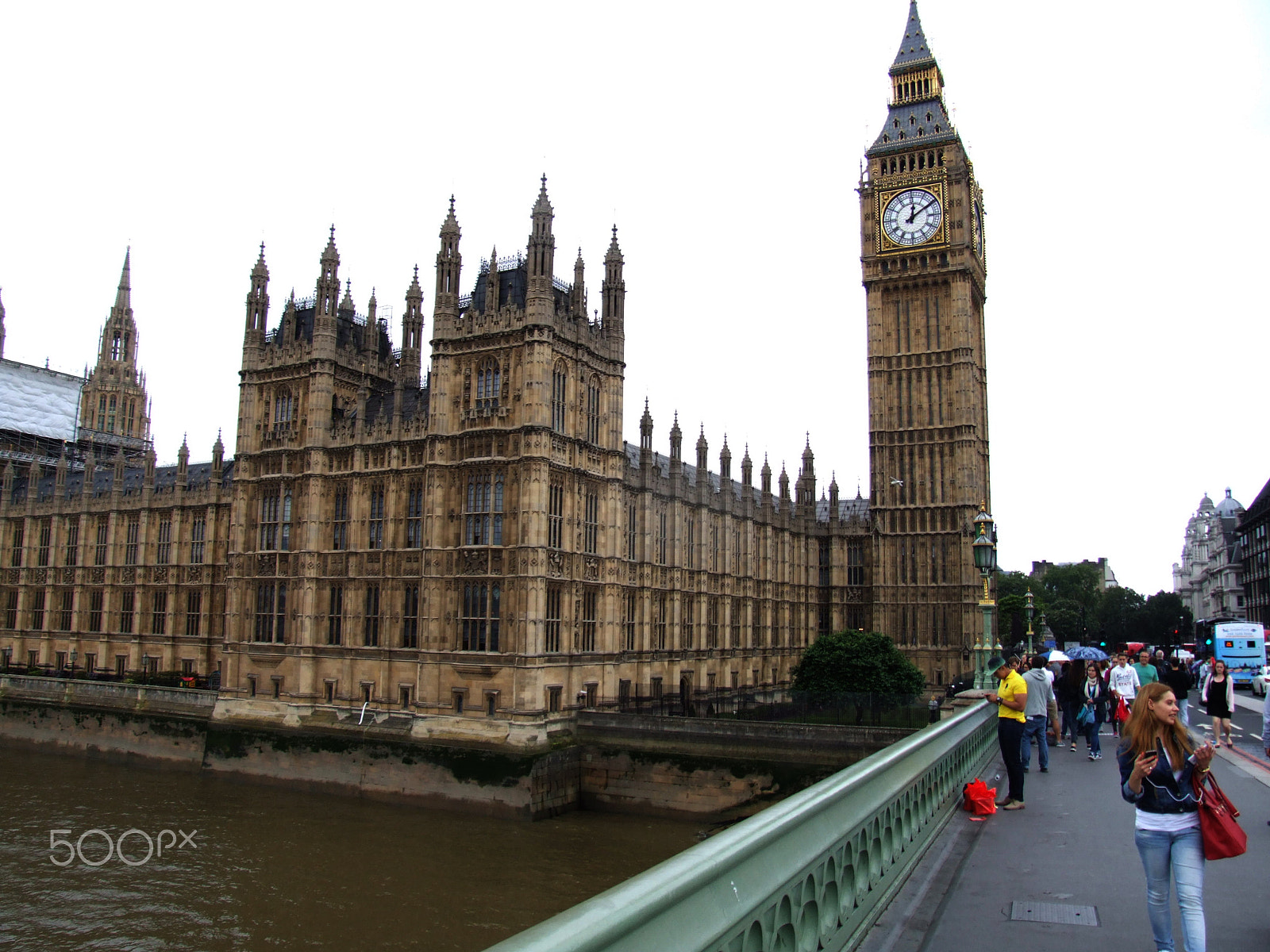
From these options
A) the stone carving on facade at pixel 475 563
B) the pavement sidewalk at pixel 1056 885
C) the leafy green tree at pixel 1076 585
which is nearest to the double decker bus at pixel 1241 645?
Answer: the stone carving on facade at pixel 475 563

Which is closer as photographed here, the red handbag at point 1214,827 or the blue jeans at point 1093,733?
the red handbag at point 1214,827

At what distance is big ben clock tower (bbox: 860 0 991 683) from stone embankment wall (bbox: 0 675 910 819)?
33895mm

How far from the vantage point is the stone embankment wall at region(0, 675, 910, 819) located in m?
36.8

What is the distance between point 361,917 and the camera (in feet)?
88.5

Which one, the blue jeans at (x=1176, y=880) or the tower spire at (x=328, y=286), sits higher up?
the tower spire at (x=328, y=286)

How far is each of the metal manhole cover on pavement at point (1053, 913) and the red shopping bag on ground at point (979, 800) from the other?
4323 mm

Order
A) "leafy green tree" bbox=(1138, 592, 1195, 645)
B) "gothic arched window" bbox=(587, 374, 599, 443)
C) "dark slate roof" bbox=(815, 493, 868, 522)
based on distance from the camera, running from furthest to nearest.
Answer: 1. "leafy green tree" bbox=(1138, 592, 1195, 645)
2. "dark slate roof" bbox=(815, 493, 868, 522)
3. "gothic arched window" bbox=(587, 374, 599, 443)

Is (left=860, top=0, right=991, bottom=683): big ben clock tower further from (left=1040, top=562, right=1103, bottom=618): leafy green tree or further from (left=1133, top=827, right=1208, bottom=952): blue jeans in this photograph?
(left=1040, top=562, right=1103, bottom=618): leafy green tree

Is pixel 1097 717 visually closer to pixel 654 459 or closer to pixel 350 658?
pixel 350 658

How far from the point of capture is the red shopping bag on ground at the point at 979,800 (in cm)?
1279

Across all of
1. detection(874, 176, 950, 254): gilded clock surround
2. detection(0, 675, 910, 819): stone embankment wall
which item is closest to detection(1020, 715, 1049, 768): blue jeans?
detection(0, 675, 910, 819): stone embankment wall

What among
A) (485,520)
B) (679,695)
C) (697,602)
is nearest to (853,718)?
(679,695)

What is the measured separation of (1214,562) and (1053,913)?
158 m

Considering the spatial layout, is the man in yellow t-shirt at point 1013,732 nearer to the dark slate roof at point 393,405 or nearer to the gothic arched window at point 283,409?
the dark slate roof at point 393,405
